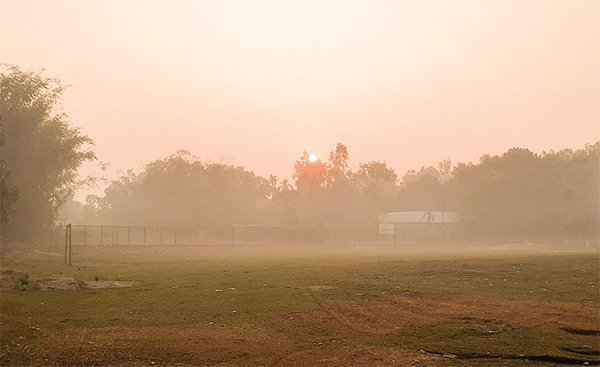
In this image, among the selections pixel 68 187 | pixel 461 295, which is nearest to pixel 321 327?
pixel 461 295

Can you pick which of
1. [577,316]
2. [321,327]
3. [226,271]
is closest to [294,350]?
[321,327]

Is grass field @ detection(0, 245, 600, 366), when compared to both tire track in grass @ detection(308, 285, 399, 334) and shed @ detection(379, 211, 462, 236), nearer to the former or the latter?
tire track in grass @ detection(308, 285, 399, 334)

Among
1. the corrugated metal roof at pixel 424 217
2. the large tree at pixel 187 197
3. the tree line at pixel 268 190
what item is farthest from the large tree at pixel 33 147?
the corrugated metal roof at pixel 424 217

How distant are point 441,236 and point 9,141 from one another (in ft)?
193

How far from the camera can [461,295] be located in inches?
703

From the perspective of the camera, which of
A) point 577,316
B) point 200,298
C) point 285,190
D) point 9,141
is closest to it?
point 577,316

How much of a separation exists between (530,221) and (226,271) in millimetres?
62078

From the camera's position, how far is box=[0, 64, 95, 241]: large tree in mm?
46000

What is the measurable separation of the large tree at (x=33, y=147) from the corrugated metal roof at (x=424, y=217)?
195 ft

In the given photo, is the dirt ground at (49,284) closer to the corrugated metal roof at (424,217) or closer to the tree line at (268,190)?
the tree line at (268,190)

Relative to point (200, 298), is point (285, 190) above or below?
above

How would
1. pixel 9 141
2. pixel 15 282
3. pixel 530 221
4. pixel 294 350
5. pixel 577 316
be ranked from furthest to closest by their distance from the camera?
pixel 530 221 → pixel 9 141 → pixel 15 282 → pixel 577 316 → pixel 294 350

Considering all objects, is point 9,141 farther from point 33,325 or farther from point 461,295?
point 461,295

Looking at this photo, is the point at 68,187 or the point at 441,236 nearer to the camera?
the point at 68,187
